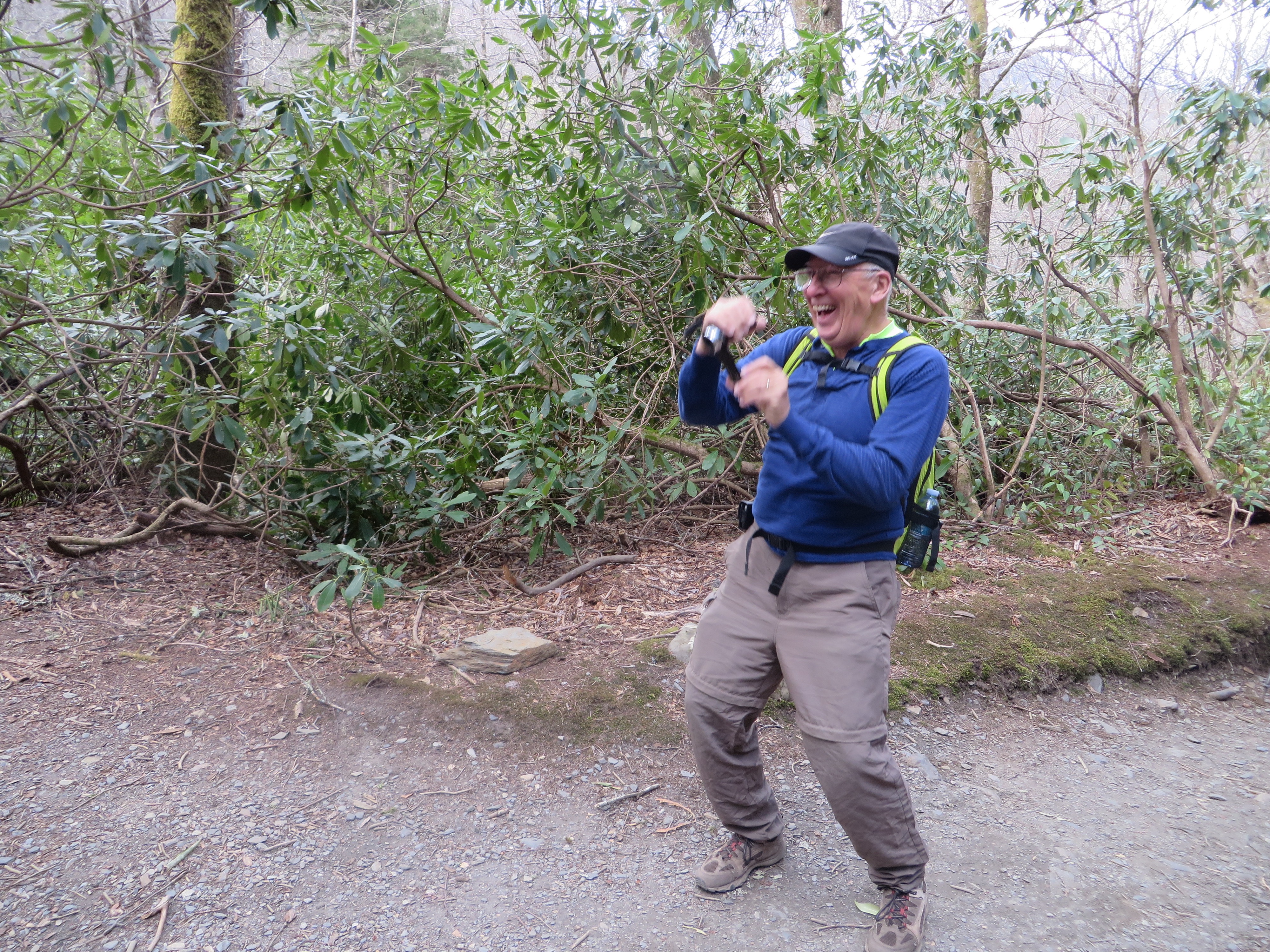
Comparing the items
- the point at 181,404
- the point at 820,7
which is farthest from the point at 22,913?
the point at 820,7

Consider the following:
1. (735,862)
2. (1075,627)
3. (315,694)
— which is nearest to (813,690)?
(735,862)

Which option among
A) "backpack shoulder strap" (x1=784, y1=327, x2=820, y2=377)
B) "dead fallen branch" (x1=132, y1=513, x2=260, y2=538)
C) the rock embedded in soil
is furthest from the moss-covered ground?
"dead fallen branch" (x1=132, y1=513, x2=260, y2=538)

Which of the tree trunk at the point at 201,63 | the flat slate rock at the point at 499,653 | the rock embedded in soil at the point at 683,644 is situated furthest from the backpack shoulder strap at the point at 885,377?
the tree trunk at the point at 201,63

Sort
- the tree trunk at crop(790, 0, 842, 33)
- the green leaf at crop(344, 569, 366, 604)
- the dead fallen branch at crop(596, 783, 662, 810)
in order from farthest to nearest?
the tree trunk at crop(790, 0, 842, 33) → the green leaf at crop(344, 569, 366, 604) → the dead fallen branch at crop(596, 783, 662, 810)

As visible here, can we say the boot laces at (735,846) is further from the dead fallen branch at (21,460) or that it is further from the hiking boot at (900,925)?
the dead fallen branch at (21,460)

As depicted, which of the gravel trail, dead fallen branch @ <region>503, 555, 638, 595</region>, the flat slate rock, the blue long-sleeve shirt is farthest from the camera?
dead fallen branch @ <region>503, 555, 638, 595</region>

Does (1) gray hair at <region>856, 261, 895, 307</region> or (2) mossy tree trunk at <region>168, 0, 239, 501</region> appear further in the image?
(2) mossy tree trunk at <region>168, 0, 239, 501</region>

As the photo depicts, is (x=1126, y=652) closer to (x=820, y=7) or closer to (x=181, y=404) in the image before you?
(x=181, y=404)

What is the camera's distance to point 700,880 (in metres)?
2.61

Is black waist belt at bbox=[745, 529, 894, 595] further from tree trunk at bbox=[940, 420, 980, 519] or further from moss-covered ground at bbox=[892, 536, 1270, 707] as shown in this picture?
tree trunk at bbox=[940, 420, 980, 519]

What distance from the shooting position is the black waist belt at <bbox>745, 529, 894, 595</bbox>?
2.31 meters

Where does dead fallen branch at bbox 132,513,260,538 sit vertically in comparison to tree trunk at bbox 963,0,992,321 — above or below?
below

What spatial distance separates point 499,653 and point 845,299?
7.87ft

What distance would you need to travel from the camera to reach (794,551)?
2.37 m
